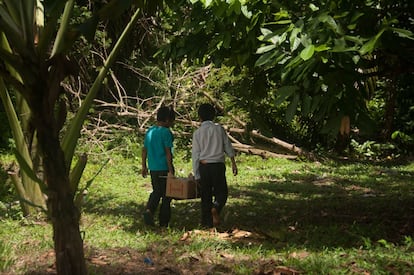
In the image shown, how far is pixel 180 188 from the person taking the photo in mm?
6941

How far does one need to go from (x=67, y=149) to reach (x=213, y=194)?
8.43ft

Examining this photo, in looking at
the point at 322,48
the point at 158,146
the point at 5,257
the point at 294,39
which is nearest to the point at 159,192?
the point at 158,146

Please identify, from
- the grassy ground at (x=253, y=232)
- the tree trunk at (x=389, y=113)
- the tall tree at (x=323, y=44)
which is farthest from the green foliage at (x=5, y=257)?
the tree trunk at (x=389, y=113)

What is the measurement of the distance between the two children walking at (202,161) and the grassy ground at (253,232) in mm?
258

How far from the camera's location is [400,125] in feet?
49.7

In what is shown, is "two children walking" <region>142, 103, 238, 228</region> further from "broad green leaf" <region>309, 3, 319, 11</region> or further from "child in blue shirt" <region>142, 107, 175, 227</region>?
"broad green leaf" <region>309, 3, 319, 11</region>

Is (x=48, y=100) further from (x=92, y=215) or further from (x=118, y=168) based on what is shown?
(x=118, y=168)

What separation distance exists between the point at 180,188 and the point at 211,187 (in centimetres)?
39

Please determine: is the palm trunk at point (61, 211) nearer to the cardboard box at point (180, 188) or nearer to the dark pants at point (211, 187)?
the cardboard box at point (180, 188)

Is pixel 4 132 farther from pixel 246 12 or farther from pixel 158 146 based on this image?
pixel 246 12

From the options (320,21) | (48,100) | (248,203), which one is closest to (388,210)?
(248,203)

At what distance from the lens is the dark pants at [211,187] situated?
22.9 feet

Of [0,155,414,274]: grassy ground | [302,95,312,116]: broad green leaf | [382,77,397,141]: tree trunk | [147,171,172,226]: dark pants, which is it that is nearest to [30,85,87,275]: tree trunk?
[0,155,414,274]: grassy ground

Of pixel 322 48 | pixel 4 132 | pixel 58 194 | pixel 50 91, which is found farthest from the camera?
pixel 4 132
